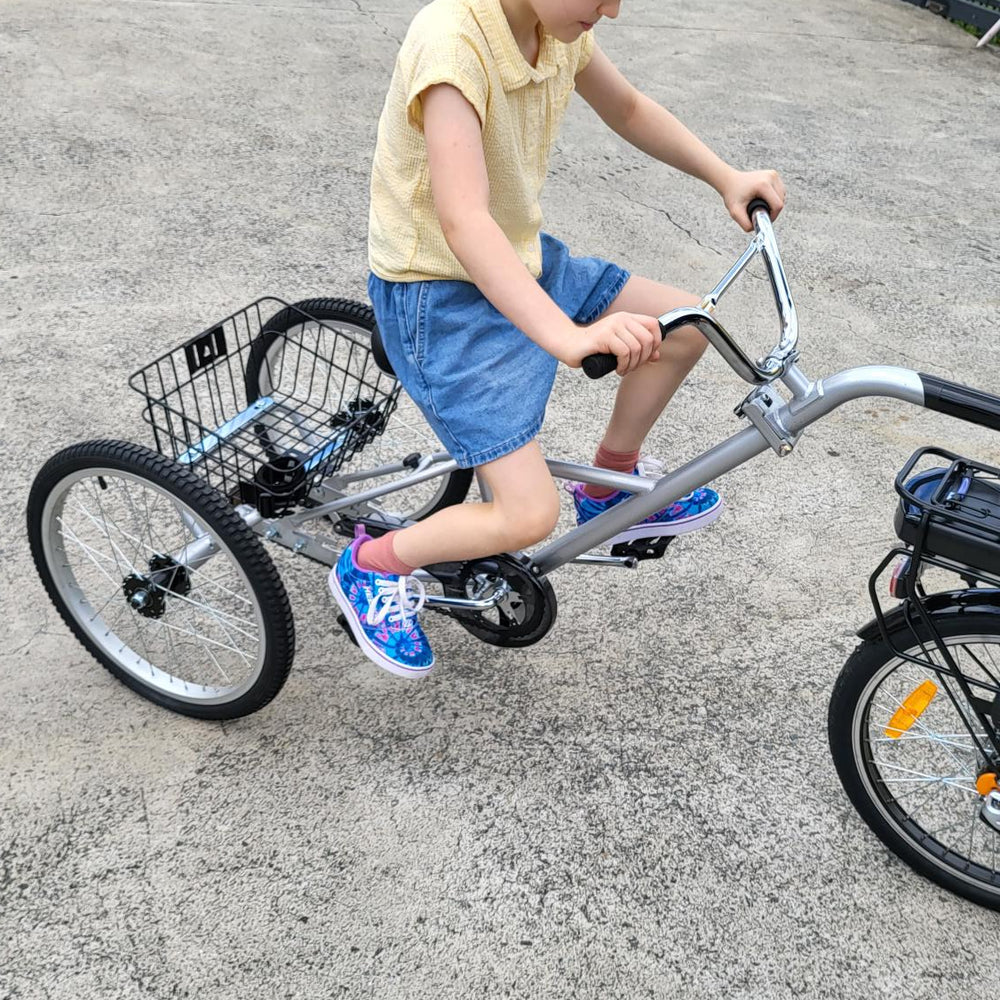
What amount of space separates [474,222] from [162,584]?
1.08m

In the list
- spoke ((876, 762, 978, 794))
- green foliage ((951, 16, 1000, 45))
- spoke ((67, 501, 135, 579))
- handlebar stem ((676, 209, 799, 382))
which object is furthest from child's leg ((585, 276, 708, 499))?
green foliage ((951, 16, 1000, 45))

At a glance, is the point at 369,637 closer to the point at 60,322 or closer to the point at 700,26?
the point at 60,322

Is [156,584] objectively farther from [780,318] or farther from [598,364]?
[780,318]

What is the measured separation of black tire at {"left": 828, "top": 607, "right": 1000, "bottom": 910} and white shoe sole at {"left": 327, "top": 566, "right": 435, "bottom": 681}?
0.81 metres

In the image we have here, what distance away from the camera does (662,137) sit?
2.16 metres

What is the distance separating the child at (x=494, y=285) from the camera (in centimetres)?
170

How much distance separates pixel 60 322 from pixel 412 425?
4.07 feet

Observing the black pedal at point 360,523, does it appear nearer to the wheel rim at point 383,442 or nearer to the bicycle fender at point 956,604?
the wheel rim at point 383,442

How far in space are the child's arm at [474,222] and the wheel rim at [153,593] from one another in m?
0.74

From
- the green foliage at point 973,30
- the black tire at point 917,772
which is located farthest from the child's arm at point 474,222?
the green foliage at point 973,30

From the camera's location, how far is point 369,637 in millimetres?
Answer: 2188

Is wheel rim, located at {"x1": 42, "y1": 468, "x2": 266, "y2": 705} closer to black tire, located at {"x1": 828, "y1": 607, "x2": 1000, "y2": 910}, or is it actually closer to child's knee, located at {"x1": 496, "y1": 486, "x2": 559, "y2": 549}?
child's knee, located at {"x1": 496, "y1": 486, "x2": 559, "y2": 549}

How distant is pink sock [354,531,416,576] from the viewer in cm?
215

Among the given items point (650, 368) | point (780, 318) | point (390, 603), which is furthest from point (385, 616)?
point (780, 318)
